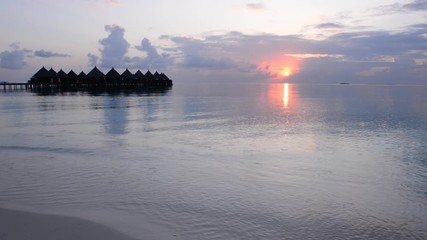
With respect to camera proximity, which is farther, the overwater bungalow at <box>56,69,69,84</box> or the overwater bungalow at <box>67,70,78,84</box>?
the overwater bungalow at <box>67,70,78,84</box>

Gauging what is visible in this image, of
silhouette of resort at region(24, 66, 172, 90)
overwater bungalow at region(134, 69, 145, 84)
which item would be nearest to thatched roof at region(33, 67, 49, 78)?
silhouette of resort at region(24, 66, 172, 90)

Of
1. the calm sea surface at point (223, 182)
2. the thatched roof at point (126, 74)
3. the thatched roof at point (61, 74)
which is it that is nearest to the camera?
the calm sea surface at point (223, 182)

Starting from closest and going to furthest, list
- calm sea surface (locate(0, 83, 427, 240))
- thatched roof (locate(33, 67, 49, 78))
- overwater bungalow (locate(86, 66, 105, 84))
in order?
calm sea surface (locate(0, 83, 427, 240)), thatched roof (locate(33, 67, 49, 78)), overwater bungalow (locate(86, 66, 105, 84))

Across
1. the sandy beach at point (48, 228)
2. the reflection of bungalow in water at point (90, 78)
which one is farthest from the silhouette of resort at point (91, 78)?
the sandy beach at point (48, 228)

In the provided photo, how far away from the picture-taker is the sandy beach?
5.60 meters

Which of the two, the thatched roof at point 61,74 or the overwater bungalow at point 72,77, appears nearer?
the thatched roof at point 61,74

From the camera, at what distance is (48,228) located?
591 centimetres

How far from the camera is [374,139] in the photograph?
16594 mm

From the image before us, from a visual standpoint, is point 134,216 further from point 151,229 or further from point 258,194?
point 258,194

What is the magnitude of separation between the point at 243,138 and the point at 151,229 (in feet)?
34.1

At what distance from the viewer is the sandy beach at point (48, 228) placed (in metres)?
5.60

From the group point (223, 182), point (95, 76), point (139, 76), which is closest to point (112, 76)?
point (95, 76)

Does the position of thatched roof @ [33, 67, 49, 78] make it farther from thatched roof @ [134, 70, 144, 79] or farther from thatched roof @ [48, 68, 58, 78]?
thatched roof @ [134, 70, 144, 79]

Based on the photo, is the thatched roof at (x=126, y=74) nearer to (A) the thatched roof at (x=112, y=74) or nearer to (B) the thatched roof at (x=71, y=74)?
(A) the thatched roof at (x=112, y=74)
